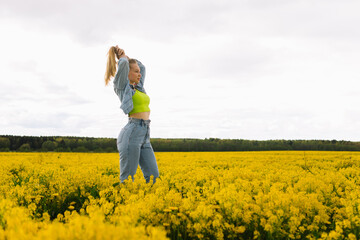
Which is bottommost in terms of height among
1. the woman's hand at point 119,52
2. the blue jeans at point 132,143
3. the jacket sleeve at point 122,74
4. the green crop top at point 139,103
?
the blue jeans at point 132,143

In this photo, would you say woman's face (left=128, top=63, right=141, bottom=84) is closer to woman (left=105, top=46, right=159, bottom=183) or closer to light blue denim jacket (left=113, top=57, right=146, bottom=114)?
woman (left=105, top=46, right=159, bottom=183)

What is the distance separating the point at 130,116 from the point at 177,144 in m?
39.6

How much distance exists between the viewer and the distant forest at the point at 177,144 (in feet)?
131

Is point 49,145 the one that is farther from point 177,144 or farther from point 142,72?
point 142,72

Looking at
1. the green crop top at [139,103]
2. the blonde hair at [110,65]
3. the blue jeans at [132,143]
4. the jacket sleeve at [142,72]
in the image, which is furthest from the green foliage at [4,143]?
the green crop top at [139,103]

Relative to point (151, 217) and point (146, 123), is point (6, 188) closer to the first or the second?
point (146, 123)

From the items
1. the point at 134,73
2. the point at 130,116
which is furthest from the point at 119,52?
the point at 130,116

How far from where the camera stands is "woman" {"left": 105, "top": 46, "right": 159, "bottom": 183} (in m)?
4.30

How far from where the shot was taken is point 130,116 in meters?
4.50

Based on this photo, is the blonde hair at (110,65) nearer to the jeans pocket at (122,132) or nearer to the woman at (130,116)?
the woman at (130,116)

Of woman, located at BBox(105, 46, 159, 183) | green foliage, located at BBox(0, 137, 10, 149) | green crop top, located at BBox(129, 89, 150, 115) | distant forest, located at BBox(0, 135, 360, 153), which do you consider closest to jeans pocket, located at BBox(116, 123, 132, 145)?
woman, located at BBox(105, 46, 159, 183)

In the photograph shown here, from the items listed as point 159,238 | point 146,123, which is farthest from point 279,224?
point 146,123

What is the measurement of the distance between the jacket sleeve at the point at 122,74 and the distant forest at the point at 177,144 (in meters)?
35.1

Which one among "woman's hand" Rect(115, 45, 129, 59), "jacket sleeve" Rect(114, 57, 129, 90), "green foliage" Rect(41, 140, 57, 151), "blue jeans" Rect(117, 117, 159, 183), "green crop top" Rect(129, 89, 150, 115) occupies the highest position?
"woman's hand" Rect(115, 45, 129, 59)
